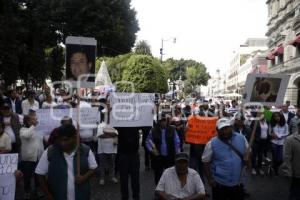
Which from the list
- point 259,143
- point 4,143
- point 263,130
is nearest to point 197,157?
point 259,143

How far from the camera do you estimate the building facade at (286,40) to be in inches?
1501

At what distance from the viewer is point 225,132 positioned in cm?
628

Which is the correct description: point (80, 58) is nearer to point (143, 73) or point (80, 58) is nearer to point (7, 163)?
point (7, 163)

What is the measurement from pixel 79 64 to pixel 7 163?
211 centimetres

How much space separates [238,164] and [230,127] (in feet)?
1.67

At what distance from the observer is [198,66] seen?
338 feet

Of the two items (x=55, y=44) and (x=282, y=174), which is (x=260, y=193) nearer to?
(x=282, y=174)

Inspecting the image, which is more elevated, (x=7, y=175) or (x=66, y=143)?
(x=66, y=143)

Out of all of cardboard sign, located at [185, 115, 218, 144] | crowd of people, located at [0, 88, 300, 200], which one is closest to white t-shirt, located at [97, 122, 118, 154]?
Result: crowd of people, located at [0, 88, 300, 200]

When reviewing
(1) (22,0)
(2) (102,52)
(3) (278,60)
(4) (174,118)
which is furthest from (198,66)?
(4) (174,118)

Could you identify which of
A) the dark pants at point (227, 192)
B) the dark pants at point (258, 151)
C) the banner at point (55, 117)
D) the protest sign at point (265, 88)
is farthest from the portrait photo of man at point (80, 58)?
the dark pants at point (258, 151)

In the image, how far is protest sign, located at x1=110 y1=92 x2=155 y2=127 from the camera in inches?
321

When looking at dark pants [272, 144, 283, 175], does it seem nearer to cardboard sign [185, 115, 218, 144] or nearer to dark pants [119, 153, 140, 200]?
cardboard sign [185, 115, 218, 144]

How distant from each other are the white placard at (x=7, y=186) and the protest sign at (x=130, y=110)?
2407 millimetres
